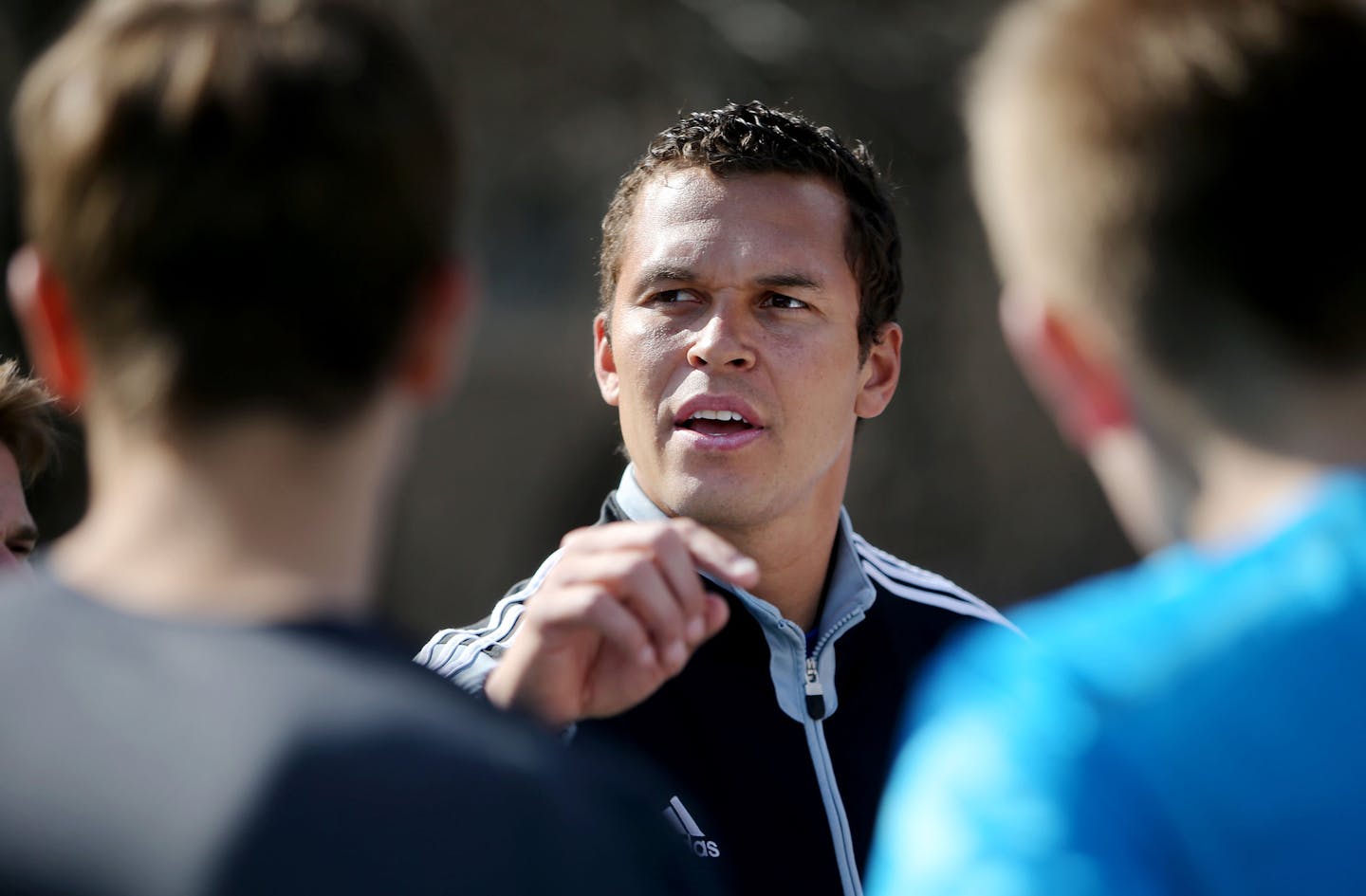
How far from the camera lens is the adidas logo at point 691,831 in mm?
2225

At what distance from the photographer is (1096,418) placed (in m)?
1.29

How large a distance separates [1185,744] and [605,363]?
1.94 m

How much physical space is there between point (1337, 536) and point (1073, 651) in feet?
0.72

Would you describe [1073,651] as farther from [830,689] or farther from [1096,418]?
[830,689]

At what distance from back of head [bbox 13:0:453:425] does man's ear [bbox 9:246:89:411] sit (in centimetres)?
2

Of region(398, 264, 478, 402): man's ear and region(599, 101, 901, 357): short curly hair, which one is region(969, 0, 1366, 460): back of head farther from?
region(599, 101, 901, 357): short curly hair

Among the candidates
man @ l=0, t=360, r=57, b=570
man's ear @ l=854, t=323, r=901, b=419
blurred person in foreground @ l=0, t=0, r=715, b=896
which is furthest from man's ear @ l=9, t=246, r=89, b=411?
man's ear @ l=854, t=323, r=901, b=419

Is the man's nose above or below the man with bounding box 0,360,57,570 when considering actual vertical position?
above

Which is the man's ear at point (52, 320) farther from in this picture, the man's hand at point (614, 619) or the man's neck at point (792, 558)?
the man's neck at point (792, 558)

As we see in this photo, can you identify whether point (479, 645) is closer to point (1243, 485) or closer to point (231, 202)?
point (231, 202)

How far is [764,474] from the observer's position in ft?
8.68

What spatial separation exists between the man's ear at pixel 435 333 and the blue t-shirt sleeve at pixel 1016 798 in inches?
20.6

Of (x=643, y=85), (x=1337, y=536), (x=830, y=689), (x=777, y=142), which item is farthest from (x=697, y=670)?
(x=643, y=85)

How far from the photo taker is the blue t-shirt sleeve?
1127mm
